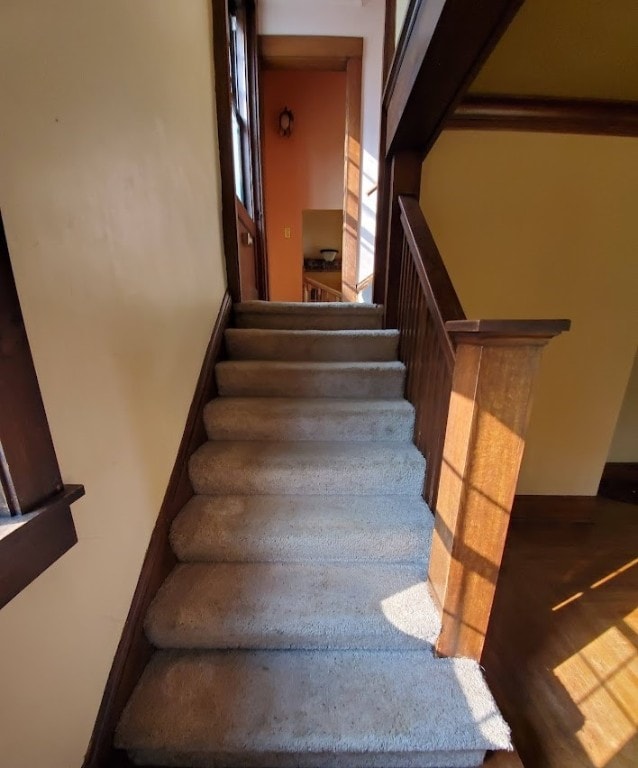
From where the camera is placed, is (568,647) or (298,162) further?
(298,162)

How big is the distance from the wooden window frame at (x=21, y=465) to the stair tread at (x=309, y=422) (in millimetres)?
904

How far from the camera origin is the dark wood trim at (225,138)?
1.67 metres

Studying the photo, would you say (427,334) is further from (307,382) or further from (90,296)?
(90,296)

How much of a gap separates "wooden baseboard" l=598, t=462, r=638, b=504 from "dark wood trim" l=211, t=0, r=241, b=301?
3.17 metres

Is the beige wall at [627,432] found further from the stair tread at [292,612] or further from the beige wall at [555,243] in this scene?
the stair tread at [292,612]

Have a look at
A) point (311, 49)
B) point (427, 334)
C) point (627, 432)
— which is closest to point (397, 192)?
point (427, 334)

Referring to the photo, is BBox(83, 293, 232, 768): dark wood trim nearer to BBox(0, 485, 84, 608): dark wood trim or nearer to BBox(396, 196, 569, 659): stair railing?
BBox(0, 485, 84, 608): dark wood trim

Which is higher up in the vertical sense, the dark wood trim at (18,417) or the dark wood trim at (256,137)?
the dark wood trim at (256,137)

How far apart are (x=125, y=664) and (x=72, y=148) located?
4.35 ft

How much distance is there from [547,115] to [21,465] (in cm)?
257

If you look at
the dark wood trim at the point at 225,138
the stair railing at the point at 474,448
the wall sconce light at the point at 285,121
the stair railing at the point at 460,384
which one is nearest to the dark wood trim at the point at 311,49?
the dark wood trim at the point at 225,138

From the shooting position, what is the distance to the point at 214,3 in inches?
64.7

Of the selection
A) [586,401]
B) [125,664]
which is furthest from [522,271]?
[125,664]

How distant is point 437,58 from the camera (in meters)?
1.03
